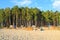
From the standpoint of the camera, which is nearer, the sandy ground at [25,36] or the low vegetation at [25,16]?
the sandy ground at [25,36]

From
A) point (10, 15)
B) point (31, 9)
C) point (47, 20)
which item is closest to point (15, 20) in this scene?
point (10, 15)

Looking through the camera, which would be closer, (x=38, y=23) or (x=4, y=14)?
A: (x=4, y=14)

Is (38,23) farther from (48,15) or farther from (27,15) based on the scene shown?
(27,15)

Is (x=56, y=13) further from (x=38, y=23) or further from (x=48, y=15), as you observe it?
(x=38, y=23)

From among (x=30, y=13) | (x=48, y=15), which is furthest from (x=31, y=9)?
(x=48, y=15)

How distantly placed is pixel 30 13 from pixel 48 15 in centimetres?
995

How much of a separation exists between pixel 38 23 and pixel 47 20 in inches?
208

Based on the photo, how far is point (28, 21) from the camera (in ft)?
246

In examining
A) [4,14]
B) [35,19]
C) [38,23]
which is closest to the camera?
[4,14]

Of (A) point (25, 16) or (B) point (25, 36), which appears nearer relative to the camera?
(B) point (25, 36)

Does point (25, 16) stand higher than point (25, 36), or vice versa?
Result: point (25, 16)

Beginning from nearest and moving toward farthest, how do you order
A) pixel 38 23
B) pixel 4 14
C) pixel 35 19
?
pixel 4 14
pixel 35 19
pixel 38 23

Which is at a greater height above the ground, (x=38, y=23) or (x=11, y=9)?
(x=11, y=9)

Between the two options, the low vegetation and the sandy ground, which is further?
the low vegetation
